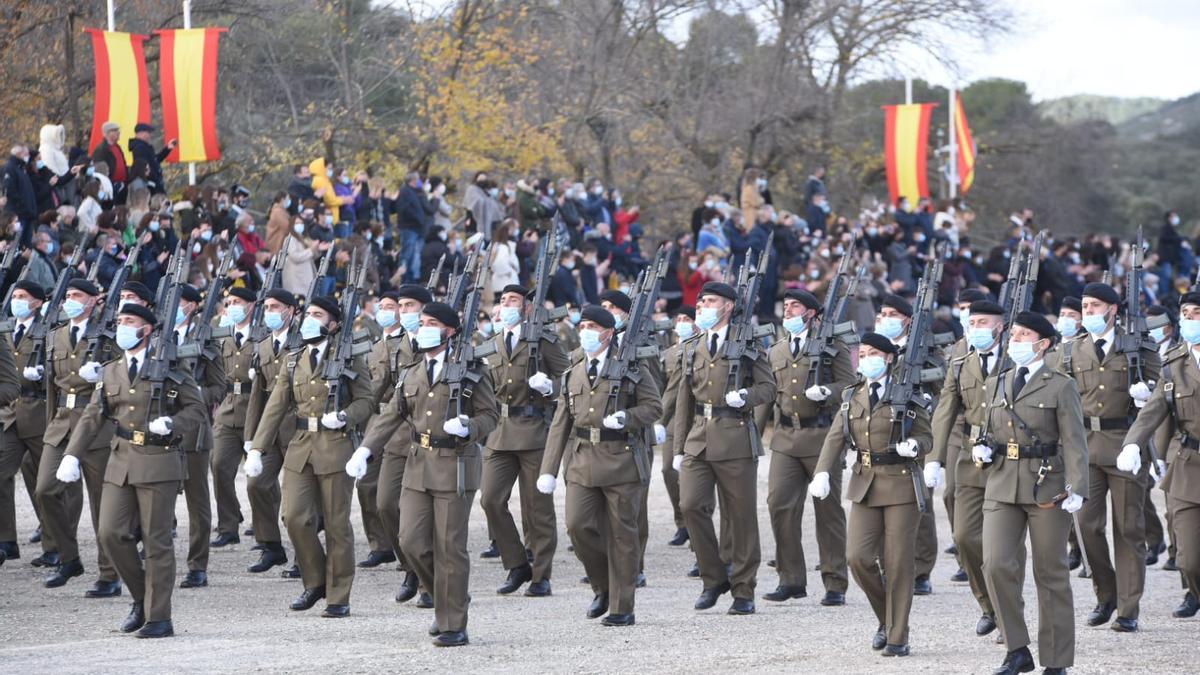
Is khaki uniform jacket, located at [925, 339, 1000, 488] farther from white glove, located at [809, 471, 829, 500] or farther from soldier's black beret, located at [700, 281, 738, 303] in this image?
soldier's black beret, located at [700, 281, 738, 303]

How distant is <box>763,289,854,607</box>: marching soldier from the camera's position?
11.8 m

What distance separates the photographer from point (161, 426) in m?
10.1

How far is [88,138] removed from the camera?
23469mm

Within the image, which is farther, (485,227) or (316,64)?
(316,64)

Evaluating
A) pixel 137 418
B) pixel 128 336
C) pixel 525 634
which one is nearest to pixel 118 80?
pixel 128 336

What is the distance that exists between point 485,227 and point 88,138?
214 inches

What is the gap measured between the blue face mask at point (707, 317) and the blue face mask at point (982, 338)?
2093 millimetres

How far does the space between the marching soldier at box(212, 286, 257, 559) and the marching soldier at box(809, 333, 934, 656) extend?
544 centimetres

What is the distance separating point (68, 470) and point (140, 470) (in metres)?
0.48

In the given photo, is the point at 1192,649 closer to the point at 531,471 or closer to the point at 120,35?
the point at 531,471

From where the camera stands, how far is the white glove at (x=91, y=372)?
1131cm

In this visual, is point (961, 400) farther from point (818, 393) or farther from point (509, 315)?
point (509, 315)

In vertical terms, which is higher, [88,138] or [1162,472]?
[88,138]

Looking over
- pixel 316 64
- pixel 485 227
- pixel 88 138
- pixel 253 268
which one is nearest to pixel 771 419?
pixel 253 268
